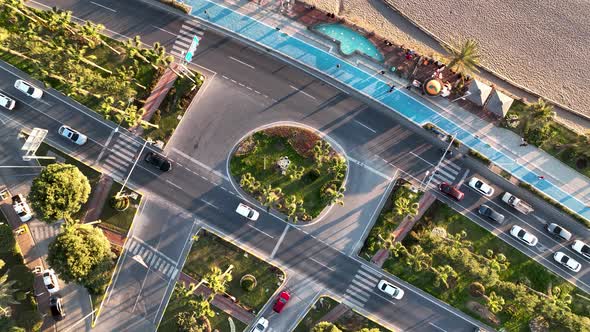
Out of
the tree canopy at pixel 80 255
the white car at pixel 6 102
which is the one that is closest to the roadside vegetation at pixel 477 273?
the tree canopy at pixel 80 255

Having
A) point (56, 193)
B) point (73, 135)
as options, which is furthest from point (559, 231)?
point (73, 135)

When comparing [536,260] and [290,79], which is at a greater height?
[290,79]

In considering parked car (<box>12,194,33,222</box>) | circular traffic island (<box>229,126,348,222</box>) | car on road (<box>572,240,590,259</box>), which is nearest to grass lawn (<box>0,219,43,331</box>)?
parked car (<box>12,194,33,222</box>)

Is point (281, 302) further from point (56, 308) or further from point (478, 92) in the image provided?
point (478, 92)

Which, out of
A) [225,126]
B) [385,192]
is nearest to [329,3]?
[225,126]

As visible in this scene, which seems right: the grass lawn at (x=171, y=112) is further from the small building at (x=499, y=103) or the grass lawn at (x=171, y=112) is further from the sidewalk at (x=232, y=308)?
the small building at (x=499, y=103)

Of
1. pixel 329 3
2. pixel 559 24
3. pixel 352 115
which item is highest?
pixel 559 24

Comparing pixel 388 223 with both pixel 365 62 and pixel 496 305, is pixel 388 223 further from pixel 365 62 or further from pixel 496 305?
pixel 365 62

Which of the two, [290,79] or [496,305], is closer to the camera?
[496,305]
